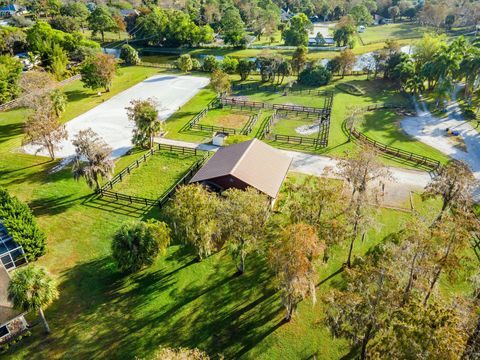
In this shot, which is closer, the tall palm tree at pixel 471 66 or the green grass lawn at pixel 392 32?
the tall palm tree at pixel 471 66

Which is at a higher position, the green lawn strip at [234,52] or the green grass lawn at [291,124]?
the green lawn strip at [234,52]

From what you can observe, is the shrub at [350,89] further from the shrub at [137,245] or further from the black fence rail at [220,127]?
the shrub at [137,245]

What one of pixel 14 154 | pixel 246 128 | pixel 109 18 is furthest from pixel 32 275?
pixel 109 18

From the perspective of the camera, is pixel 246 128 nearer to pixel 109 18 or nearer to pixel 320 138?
pixel 320 138

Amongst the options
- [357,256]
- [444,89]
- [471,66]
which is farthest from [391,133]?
[357,256]

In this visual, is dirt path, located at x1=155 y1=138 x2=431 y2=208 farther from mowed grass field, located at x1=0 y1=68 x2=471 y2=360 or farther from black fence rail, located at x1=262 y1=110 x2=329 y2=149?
black fence rail, located at x1=262 y1=110 x2=329 y2=149

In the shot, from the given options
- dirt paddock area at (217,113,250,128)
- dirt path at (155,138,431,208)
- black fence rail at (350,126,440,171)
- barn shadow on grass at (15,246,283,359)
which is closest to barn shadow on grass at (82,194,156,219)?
barn shadow on grass at (15,246,283,359)

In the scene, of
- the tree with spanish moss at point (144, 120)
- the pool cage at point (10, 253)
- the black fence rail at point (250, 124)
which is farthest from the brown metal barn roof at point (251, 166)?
the pool cage at point (10, 253)
